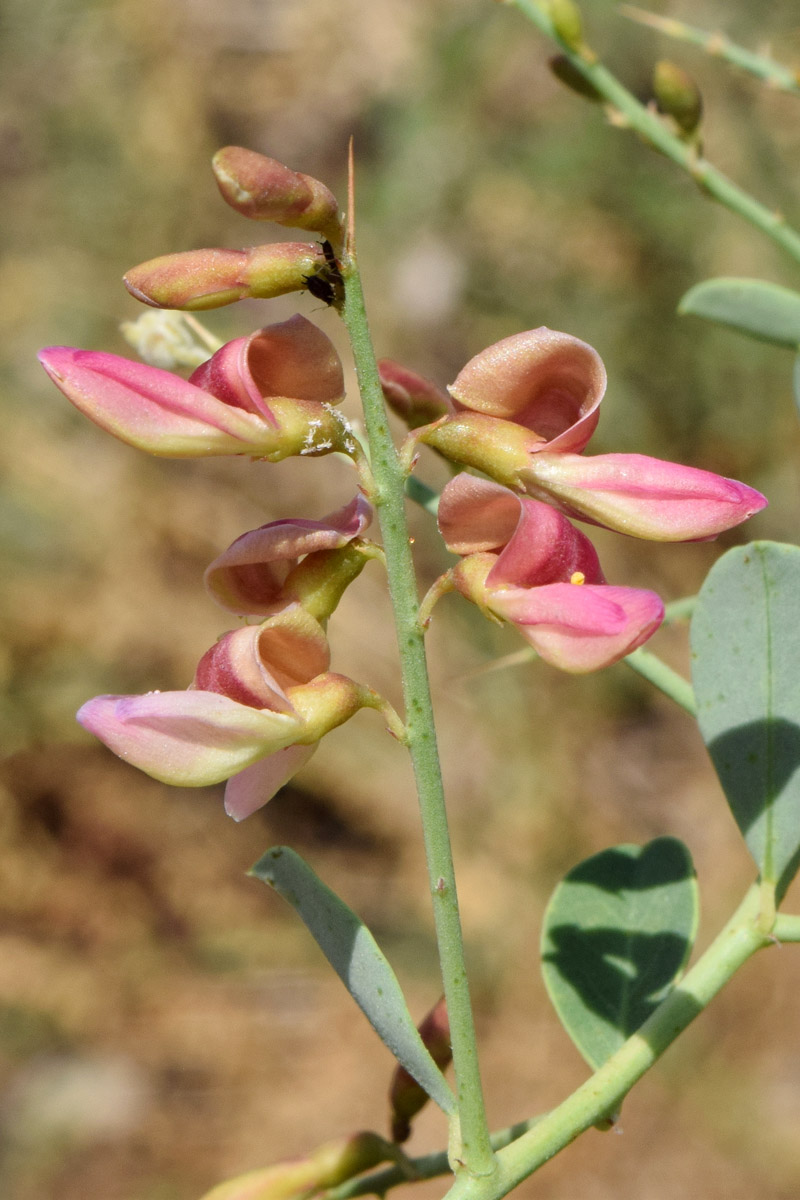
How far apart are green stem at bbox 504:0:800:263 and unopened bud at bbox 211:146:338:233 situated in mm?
578

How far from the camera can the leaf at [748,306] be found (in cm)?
83

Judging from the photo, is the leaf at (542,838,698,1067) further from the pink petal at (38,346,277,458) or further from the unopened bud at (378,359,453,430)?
the pink petal at (38,346,277,458)

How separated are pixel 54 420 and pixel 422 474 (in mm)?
1099

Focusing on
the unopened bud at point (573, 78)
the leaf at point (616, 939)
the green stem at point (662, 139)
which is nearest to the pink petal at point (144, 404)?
the leaf at point (616, 939)

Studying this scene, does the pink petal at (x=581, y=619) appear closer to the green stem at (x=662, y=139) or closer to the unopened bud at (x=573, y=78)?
the green stem at (x=662, y=139)

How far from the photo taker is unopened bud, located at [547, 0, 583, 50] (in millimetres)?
1025

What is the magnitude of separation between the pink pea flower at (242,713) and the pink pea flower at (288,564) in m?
0.02

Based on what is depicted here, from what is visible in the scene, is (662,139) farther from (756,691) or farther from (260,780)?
(260,780)

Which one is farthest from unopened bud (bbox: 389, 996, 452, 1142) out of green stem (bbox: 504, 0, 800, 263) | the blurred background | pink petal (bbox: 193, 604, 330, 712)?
the blurred background

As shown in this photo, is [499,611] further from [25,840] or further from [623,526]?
[25,840]

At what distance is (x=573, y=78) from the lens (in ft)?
3.58

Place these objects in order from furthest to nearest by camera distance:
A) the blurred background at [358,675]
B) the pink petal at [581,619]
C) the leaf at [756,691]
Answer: the blurred background at [358,675]
the leaf at [756,691]
the pink petal at [581,619]

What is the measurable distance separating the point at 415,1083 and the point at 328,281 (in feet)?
1.78

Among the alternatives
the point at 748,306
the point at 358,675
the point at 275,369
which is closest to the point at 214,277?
the point at 275,369
